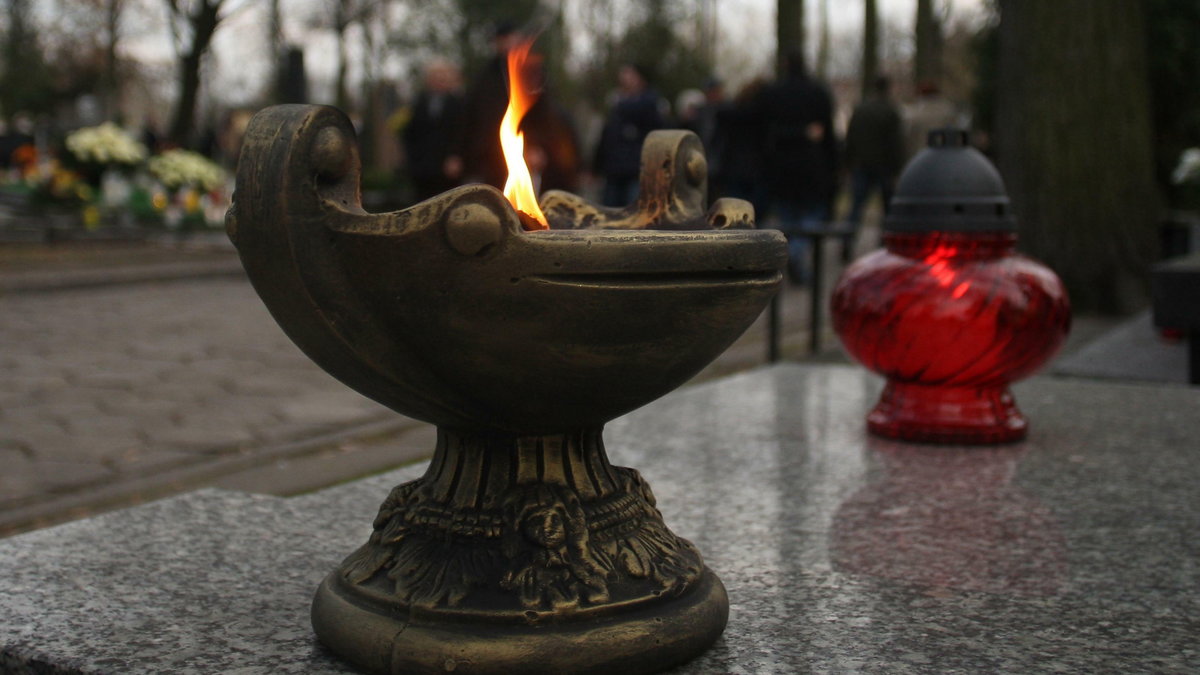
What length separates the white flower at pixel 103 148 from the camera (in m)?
14.9

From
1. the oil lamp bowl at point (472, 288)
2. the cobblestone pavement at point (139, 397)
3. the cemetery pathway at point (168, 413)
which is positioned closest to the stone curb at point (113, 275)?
the cobblestone pavement at point (139, 397)

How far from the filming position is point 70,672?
1927 millimetres

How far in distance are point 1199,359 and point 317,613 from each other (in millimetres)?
4117

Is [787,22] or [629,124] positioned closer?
[629,124]

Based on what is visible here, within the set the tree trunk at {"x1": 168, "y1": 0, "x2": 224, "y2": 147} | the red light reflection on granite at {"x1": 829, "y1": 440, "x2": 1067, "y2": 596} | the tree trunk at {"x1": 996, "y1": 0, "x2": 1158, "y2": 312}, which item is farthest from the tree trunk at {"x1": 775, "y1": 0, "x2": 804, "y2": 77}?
the red light reflection on granite at {"x1": 829, "y1": 440, "x2": 1067, "y2": 596}

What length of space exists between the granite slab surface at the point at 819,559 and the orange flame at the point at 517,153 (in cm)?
80

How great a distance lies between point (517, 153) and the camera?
2.30 meters

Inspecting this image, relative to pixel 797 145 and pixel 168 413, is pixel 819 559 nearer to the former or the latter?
pixel 168 413

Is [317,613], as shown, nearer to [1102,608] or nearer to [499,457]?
[499,457]

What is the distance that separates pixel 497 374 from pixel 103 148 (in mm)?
14503

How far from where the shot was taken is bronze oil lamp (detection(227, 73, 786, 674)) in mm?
1795

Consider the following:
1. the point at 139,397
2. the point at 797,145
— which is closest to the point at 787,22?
the point at 797,145

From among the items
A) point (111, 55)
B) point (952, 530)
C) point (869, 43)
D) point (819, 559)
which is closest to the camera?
point (819, 559)

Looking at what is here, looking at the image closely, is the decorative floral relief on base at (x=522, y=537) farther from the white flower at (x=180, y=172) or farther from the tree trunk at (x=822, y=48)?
the tree trunk at (x=822, y=48)
